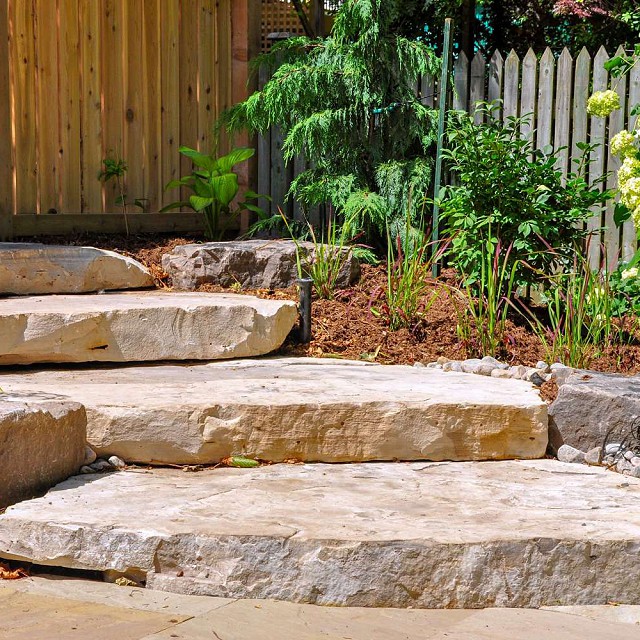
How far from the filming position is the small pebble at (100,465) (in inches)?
122

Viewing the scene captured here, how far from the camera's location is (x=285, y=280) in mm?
5207

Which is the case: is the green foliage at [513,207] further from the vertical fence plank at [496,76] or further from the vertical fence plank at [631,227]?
the vertical fence plank at [496,76]

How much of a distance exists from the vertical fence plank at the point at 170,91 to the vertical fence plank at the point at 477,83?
2000 mm

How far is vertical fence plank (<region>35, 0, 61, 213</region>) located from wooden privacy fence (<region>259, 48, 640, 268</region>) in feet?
7.85

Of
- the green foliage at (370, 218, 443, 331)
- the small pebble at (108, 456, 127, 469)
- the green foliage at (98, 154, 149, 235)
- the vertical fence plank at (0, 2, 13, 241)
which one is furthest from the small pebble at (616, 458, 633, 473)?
the vertical fence plank at (0, 2, 13, 241)

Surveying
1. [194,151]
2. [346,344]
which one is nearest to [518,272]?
[346,344]

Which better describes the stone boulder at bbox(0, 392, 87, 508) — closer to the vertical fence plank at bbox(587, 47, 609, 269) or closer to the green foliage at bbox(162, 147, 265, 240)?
the green foliage at bbox(162, 147, 265, 240)

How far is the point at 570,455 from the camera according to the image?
3.51 m

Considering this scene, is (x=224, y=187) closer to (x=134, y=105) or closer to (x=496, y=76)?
(x=134, y=105)

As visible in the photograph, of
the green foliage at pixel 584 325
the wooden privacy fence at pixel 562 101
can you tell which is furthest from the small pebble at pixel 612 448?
the wooden privacy fence at pixel 562 101

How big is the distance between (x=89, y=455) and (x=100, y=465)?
0.07m

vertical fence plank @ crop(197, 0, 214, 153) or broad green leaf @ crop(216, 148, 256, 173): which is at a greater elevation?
vertical fence plank @ crop(197, 0, 214, 153)

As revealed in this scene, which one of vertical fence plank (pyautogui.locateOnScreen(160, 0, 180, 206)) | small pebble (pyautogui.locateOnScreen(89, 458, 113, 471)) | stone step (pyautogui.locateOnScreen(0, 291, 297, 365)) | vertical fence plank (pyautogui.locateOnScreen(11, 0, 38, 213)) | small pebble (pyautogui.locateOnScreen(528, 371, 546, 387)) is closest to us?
small pebble (pyautogui.locateOnScreen(89, 458, 113, 471))

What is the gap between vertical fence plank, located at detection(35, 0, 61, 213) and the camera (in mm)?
5648
